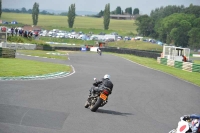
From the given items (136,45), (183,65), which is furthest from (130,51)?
(136,45)

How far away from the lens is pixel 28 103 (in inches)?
630

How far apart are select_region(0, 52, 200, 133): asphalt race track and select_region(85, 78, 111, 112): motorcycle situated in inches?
9.5

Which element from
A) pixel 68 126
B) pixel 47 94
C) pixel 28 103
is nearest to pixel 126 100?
pixel 47 94

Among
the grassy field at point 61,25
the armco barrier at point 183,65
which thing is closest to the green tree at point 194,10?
the grassy field at point 61,25

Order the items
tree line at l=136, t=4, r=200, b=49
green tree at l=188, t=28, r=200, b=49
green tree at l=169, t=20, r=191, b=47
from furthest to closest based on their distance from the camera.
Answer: green tree at l=169, t=20, r=191, b=47 → tree line at l=136, t=4, r=200, b=49 → green tree at l=188, t=28, r=200, b=49

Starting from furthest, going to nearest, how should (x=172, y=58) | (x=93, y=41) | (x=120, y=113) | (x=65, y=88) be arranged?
(x=93, y=41) < (x=172, y=58) < (x=65, y=88) < (x=120, y=113)

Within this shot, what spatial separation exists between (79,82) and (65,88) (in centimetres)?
323

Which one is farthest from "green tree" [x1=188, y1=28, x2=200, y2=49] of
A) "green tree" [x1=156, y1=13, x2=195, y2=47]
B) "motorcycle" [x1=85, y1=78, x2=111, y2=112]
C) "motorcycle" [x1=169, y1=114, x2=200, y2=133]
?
"motorcycle" [x1=169, y1=114, x2=200, y2=133]

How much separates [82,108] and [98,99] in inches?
41.2

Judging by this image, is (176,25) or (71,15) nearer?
(176,25)

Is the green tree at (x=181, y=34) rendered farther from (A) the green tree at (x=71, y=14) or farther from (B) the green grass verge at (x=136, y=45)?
(A) the green tree at (x=71, y=14)

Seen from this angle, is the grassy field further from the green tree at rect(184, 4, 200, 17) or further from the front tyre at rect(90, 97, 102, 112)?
the front tyre at rect(90, 97, 102, 112)

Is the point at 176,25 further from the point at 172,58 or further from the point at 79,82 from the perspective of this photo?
the point at 79,82

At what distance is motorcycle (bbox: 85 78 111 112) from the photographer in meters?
15.2
